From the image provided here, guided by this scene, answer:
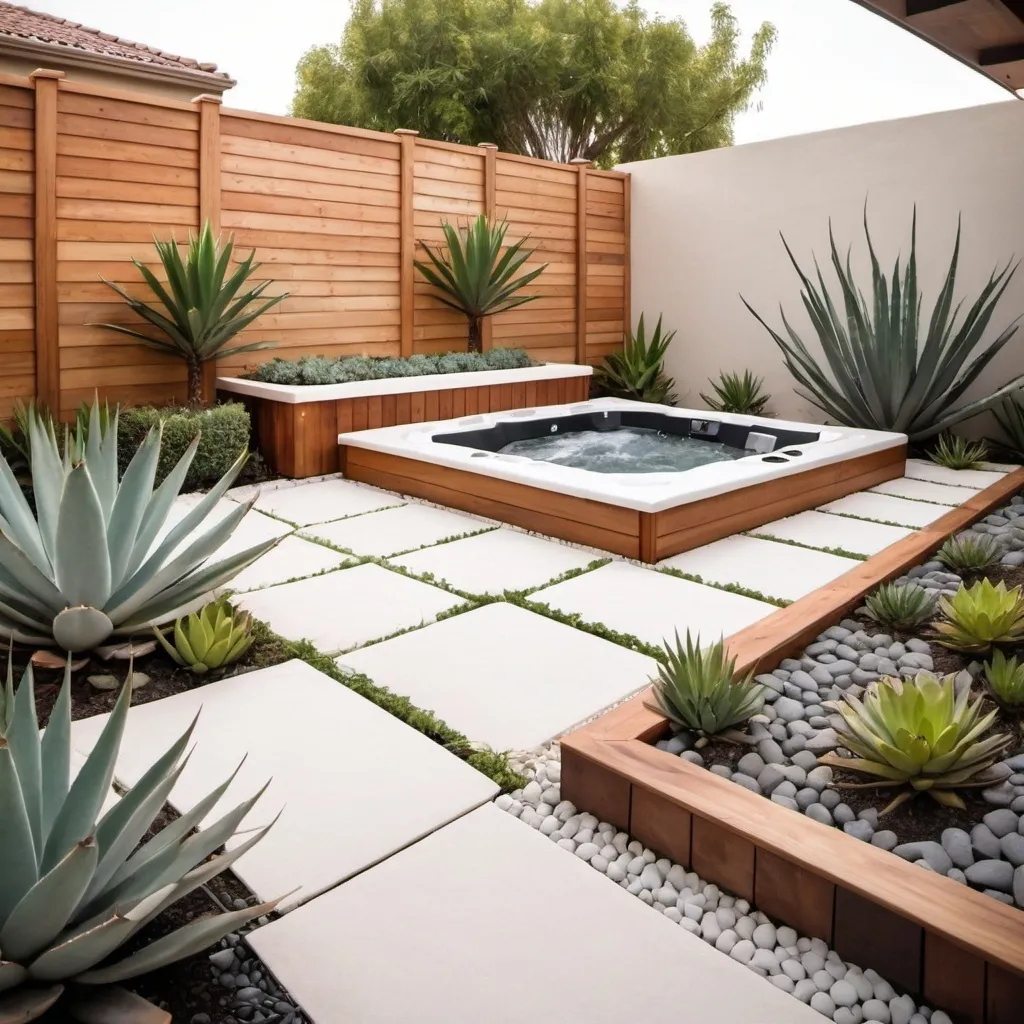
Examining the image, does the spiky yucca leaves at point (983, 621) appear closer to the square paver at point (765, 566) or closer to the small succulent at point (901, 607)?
the small succulent at point (901, 607)

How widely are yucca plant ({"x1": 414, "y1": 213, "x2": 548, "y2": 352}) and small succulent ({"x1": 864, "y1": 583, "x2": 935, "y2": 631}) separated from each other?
427cm

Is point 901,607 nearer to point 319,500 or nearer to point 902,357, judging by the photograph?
point 319,500

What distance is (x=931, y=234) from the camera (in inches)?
240

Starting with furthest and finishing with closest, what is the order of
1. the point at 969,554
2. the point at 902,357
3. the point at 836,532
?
the point at 902,357 → the point at 836,532 → the point at 969,554

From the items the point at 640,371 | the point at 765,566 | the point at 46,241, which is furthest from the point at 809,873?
the point at 640,371

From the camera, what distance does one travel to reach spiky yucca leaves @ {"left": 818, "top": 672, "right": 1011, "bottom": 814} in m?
1.62

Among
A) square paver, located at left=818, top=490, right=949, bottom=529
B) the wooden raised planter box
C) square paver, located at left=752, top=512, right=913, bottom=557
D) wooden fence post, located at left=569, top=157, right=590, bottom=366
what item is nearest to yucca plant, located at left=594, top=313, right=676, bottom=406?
wooden fence post, located at left=569, top=157, right=590, bottom=366

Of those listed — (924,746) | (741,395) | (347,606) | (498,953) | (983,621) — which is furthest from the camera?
(741,395)

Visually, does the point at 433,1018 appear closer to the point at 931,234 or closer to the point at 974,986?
the point at 974,986

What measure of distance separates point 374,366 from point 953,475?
351 centimetres

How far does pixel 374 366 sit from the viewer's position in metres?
5.49

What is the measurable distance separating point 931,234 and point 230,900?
6.30m

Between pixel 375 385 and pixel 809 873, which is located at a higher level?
pixel 375 385

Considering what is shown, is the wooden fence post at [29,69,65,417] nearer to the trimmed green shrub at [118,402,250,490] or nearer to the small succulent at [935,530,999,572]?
the trimmed green shrub at [118,402,250,490]
